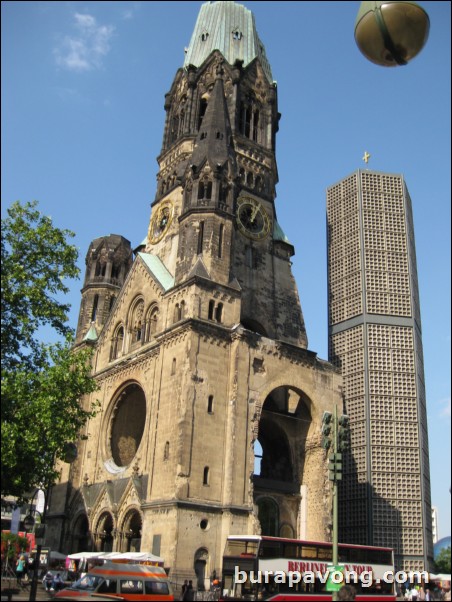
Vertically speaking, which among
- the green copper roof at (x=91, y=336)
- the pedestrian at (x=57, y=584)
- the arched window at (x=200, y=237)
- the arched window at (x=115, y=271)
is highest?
the arched window at (x=115, y=271)

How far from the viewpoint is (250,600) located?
86.8 feet

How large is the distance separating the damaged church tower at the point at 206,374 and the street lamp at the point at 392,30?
3034cm

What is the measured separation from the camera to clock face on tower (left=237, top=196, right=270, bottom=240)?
165ft

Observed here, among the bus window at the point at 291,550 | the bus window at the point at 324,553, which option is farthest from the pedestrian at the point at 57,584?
the bus window at the point at 324,553

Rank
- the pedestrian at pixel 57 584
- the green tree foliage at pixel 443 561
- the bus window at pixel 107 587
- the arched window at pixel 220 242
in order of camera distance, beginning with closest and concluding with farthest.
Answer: the bus window at pixel 107 587
the pedestrian at pixel 57 584
the arched window at pixel 220 242
the green tree foliage at pixel 443 561

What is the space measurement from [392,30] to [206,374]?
3171 cm

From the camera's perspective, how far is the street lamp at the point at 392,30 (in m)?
Answer: 8.15

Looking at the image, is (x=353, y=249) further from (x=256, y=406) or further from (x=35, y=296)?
(x=35, y=296)

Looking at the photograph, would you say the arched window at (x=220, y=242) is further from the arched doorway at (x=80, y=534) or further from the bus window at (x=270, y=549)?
the arched doorway at (x=80, y=534)

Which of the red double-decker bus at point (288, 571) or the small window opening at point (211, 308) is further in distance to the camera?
the small window opening at point (211, 308)

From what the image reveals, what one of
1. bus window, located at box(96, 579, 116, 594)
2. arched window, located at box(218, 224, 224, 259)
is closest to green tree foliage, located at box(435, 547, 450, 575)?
arched window, located at box(218, 224, 224, 259)

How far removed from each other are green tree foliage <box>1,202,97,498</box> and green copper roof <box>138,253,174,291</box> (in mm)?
16650

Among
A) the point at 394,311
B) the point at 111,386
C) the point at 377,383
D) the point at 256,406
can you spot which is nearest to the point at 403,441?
the point at 377,383

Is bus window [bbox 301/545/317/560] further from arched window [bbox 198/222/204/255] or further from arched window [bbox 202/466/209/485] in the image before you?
arched window [bbox 198/222/204/255]
